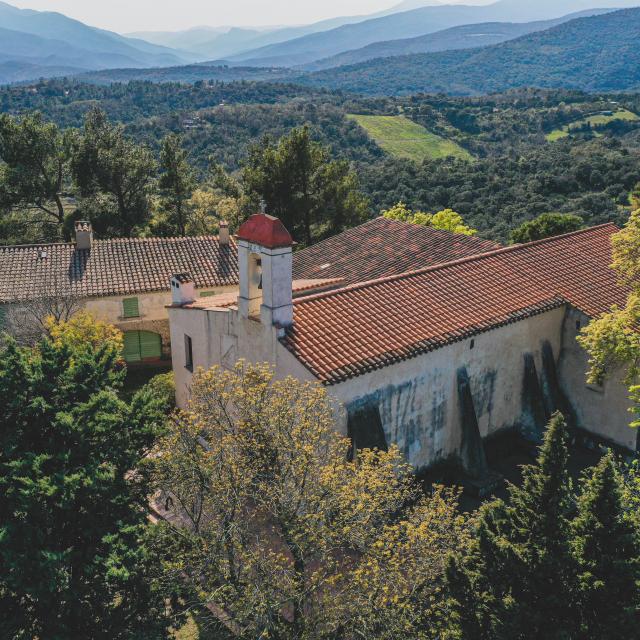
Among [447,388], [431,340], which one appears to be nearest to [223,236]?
[447,388]

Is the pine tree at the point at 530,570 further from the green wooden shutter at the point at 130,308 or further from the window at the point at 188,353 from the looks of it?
the green wooden shutter at the point at 130,308

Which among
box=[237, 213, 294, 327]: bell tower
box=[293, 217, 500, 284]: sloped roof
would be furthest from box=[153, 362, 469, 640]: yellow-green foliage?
box=[293, 217, 500, 284]: sloped roof

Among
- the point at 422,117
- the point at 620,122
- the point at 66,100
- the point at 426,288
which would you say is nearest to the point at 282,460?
the point at 426,288

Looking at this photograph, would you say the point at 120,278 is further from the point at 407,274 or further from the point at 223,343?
the point at 407,274

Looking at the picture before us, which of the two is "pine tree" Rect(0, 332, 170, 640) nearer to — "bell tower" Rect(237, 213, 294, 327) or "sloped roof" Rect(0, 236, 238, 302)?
"bell tower" Rect(237, 213, 294, 327)

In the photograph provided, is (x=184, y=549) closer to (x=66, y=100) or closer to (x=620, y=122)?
(x=620, y=122)

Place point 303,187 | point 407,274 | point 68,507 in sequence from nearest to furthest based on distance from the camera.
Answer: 1. point 68,507
2. point 407,274
3. point 303,187
